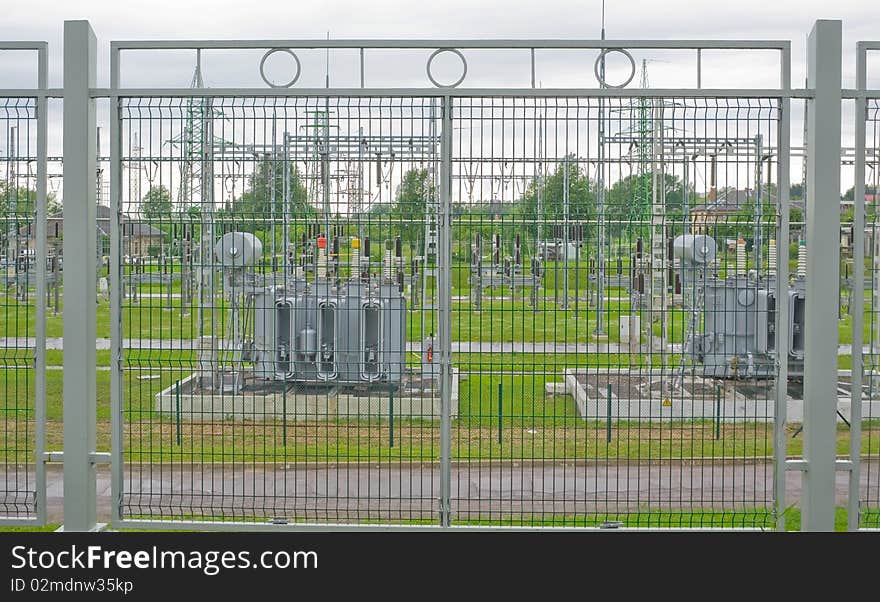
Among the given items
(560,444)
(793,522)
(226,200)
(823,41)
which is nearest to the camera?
(823,41)

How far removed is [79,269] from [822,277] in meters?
5.04

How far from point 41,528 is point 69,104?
316 centimetres

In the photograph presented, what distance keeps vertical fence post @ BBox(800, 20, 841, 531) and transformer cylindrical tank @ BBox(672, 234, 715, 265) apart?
0.76 meters

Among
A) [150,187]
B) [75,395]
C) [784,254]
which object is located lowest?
[75,395]

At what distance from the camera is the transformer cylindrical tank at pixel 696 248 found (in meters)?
7.18

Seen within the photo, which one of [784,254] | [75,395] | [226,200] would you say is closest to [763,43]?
[784,254]

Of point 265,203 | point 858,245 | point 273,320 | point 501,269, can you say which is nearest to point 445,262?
point 273,320

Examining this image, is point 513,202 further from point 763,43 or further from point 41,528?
point 41,528

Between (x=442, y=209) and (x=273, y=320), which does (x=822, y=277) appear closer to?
(x=442, y=209)

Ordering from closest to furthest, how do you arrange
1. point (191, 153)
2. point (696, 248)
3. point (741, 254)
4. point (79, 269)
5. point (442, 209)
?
point (442, 209) → point (79, 269) → point (191, 153) → point (696, 248) → point (741, 254)

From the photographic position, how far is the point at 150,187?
7.55m

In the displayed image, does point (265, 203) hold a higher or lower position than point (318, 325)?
higher

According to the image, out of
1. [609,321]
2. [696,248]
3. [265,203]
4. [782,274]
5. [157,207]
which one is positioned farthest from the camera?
[696,248]

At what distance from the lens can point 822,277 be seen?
7074 mm
